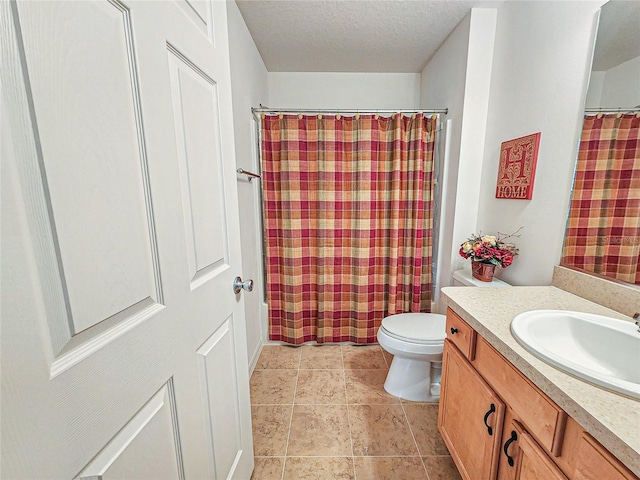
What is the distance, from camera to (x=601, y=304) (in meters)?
1.03

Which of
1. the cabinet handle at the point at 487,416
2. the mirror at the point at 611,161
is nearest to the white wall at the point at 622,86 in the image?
the mirror at the point at 611,161

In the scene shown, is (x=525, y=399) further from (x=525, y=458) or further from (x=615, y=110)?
(x=615, y=110)

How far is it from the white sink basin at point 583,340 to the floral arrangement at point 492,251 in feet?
1.81

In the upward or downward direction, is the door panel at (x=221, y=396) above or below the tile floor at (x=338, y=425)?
above

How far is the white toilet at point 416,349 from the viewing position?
5.08ft

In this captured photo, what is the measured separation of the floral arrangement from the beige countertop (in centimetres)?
26

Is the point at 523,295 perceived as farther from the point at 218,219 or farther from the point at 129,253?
the point at 129,253

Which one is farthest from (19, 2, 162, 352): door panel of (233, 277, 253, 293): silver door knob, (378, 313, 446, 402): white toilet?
(378, 313, 446, 402): white toilet

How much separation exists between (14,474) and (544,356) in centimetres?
101

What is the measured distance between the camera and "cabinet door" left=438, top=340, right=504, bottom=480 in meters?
0.88

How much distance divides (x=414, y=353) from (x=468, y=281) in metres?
0.53

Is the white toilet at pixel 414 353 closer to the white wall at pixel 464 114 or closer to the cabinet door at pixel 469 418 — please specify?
the cabinet door at pixel 469 418

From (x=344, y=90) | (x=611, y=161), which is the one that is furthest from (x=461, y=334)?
(x=344, y=90)

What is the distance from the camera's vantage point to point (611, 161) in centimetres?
101
